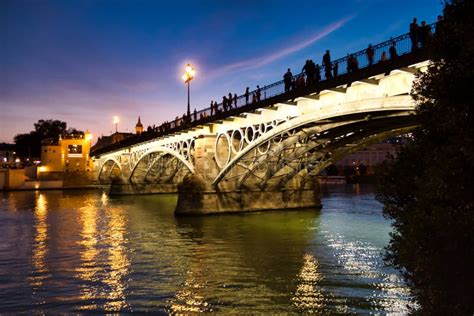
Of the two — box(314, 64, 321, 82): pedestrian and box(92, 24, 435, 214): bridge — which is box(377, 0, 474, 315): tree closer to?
box(92, 24, 435, 214): bridge

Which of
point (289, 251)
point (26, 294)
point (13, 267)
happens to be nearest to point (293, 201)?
point (289, 251)

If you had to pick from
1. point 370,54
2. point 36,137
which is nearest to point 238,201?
point 370,54

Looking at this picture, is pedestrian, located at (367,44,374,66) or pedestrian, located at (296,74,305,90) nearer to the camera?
pedestrian, located at (367,44,374,66)

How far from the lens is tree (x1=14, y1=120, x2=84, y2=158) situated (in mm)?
127175

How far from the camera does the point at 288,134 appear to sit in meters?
27.0

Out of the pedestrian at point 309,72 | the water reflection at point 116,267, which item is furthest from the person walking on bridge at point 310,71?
the water reflection at point 116,267

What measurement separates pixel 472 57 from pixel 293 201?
29979mm

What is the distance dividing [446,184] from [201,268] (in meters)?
11.4

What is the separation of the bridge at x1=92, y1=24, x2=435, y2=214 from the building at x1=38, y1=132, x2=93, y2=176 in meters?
68.5

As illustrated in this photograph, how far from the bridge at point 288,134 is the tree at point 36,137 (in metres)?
94.1

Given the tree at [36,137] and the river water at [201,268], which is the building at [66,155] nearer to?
the tree at [36,137]

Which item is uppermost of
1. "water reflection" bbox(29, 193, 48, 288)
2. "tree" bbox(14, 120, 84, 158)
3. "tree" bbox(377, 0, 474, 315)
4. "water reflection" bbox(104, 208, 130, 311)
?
"tree" bbox(14, 120, 84, 158)

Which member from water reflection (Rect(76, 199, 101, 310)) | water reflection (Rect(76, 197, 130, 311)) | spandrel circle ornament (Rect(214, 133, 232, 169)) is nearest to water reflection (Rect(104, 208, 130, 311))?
water reflection (Rect(76, 197, 130, 311))

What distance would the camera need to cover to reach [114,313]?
10.8 metres
